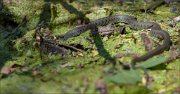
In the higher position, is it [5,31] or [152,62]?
[5,31]

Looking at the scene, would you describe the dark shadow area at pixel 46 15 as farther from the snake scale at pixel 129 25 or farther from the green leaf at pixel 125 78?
the green leaf at pixel 125 78

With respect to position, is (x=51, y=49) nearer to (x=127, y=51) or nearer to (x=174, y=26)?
(x=127, y=51)

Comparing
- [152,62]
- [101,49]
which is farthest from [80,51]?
[152,62]

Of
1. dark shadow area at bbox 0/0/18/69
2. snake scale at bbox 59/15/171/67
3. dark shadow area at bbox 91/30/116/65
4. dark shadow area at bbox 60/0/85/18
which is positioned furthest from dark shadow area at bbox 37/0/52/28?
dark shadow area at bbox 91/30/116/65

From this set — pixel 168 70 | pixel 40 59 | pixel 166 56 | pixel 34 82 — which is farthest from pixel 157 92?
pixel 40 59

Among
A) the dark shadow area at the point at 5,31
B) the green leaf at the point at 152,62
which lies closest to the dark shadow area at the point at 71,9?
the dark shadow area at the point at 5,31

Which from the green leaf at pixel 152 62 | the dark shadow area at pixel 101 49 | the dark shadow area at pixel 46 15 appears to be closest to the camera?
the green leaf at pixel 152 62

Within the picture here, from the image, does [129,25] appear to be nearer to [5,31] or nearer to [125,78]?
[5,31]
